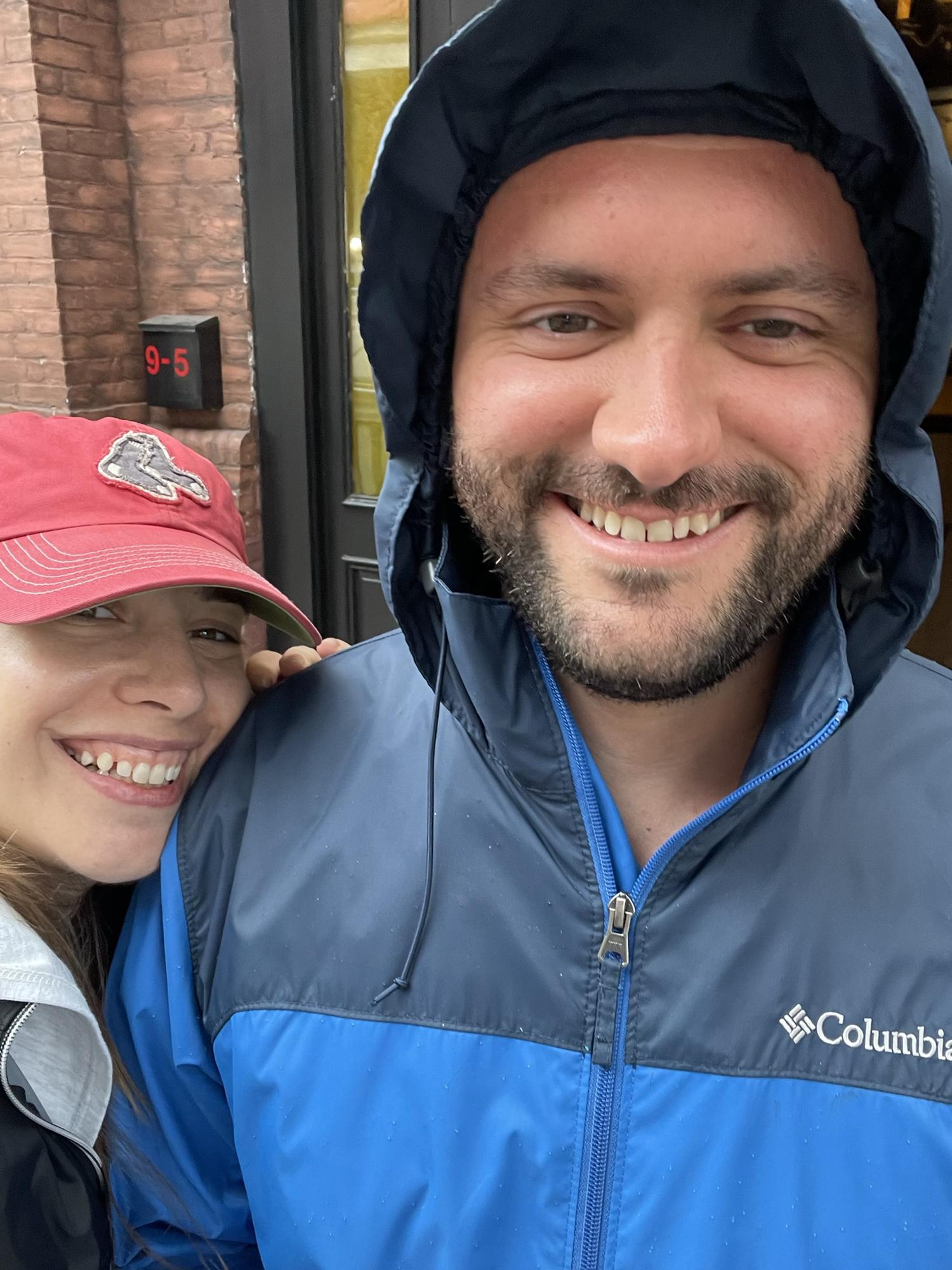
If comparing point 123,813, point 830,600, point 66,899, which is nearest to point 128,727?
point 123,813

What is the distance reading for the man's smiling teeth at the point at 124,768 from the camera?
1.13 meters

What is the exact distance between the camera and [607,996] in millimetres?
974

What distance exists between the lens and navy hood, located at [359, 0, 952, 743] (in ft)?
3.10

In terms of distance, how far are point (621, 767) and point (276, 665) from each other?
53cm

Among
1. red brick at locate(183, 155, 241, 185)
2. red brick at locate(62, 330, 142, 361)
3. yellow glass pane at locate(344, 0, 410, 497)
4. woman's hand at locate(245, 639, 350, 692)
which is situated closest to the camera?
woman's hand at locate(245, 639, 350, 692)

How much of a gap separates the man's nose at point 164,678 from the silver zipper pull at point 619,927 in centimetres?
55

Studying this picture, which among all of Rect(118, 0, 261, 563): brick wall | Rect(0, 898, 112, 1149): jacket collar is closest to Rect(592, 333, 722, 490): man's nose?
Rect(0, 898, 112, 1149): jacket collar

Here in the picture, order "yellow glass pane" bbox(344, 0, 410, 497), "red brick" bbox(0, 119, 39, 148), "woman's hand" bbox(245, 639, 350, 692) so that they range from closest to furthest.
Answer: "woman's hand" bbox(245, 639, 350, 692), "yellow glass pane" bbox(344, 0, 410, 497), "red brick" bbox(0, 119, 39, 148)

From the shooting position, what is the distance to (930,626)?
431 centimetres

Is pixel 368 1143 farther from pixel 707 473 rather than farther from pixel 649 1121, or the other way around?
pixel 707 473

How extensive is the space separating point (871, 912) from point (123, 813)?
85 centimetres

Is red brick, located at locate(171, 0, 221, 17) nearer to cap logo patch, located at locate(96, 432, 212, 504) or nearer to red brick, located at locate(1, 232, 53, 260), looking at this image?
red brick, located at locate(1, 232, 53, 260)

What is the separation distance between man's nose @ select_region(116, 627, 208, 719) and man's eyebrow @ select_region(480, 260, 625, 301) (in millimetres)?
577

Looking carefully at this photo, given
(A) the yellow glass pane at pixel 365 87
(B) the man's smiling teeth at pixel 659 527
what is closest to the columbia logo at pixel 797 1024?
(B) the man's smiling teeth at pixel 659 527
